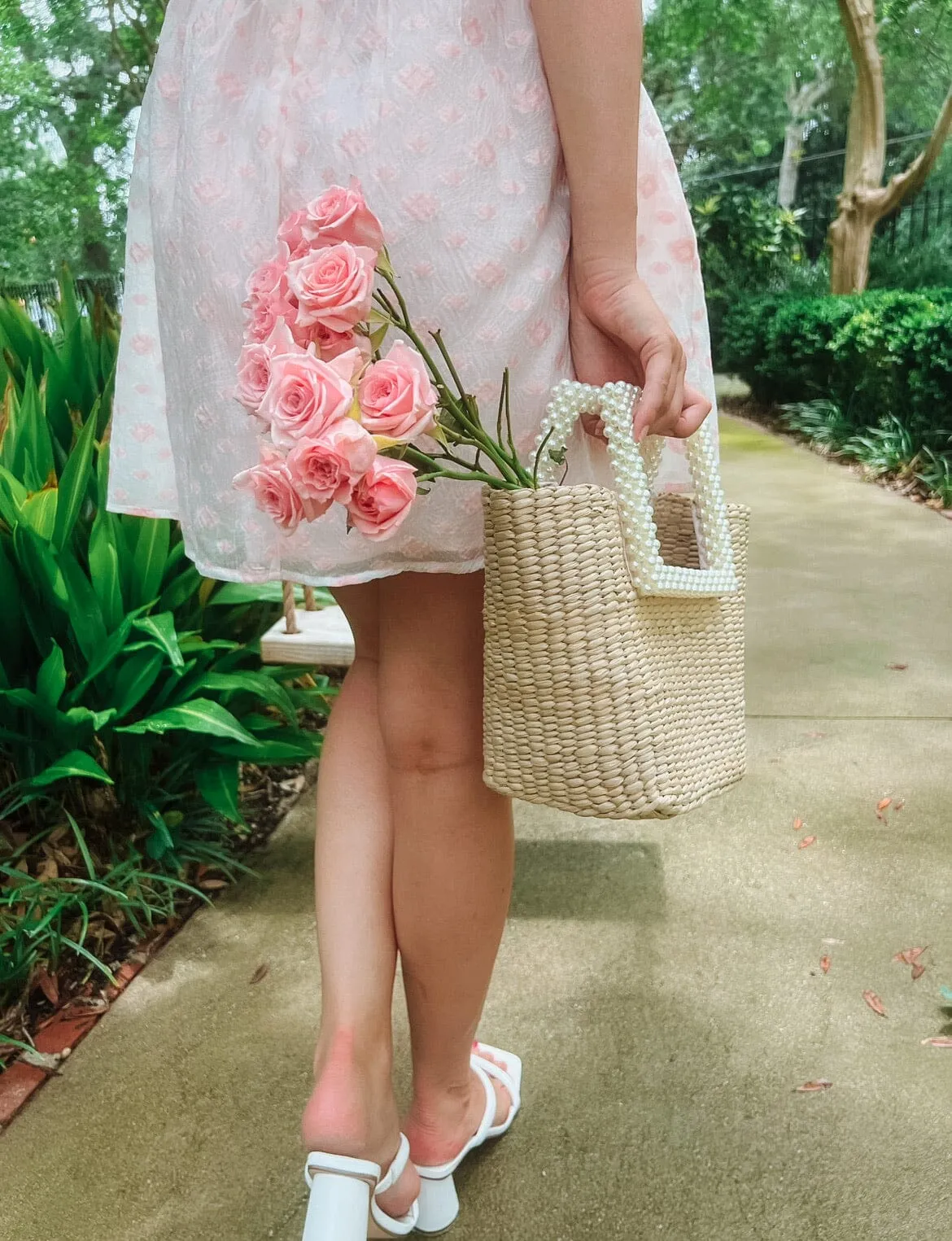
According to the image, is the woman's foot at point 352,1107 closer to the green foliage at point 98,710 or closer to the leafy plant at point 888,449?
the green foliage at point 98,710

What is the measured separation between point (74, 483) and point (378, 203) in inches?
45.6

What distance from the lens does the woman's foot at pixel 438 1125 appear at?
1.14 metres

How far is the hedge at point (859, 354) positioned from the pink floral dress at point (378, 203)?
5.27 m

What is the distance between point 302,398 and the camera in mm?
729

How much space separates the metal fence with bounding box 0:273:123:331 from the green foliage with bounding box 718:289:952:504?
398cm

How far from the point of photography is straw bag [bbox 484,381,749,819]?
0.82 m

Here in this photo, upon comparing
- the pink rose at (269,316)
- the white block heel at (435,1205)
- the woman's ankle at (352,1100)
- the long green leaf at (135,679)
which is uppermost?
the pink rose at (269,316)

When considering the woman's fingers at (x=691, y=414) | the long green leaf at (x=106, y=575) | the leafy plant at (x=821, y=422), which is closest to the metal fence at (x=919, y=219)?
the leafy plant at (x=821, y=422)

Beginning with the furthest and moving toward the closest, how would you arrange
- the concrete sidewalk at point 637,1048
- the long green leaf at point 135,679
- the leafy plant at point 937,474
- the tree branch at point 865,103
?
the tree branch at point 865,103
the leafy plant at point 937,474
the long green leaf at point 135,679
the concrete sidewalk at point 637,1048

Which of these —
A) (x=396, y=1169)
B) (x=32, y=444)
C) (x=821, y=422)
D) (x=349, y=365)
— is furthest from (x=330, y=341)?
(x=821, y=422)

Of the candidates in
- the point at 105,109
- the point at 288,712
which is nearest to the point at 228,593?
the point at 288,712

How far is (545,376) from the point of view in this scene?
908mm

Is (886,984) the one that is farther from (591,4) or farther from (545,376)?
(591,4)

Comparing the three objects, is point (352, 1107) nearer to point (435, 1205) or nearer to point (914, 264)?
point (435, 1205)
